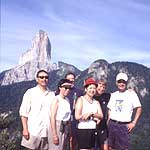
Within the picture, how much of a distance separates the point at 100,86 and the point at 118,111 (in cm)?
74

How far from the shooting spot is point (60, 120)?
25.3ft

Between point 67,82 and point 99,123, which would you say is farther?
point 99,123

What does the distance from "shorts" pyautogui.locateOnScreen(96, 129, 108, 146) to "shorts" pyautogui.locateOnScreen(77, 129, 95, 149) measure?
0.57 meters

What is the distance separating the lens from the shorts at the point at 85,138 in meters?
7.94

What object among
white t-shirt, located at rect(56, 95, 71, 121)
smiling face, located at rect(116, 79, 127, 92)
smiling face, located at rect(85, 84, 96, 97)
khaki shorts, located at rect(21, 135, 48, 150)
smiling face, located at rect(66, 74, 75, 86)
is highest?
smiling face, located at rect(66, 74, 75, 86)

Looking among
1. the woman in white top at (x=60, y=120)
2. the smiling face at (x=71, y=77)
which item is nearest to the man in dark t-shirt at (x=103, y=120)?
the smiling face at (x=71, y=77)

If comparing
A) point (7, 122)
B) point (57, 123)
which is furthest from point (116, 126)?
point (7, 122)

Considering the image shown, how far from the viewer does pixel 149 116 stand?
17088 centimetres

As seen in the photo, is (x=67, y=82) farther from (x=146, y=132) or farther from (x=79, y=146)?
(x=146, y=132)

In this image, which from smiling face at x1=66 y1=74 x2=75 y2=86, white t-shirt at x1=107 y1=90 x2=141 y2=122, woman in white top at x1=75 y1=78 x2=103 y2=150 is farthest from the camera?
smiling face at x1=66 y1=74 x2=75 y2=86

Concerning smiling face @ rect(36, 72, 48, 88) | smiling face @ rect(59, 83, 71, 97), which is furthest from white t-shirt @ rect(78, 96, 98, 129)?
smiling face @ rect(36, 72, 48, 88)

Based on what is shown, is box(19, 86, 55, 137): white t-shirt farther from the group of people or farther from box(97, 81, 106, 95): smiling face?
box(97, 81, 106, 95): smiling face

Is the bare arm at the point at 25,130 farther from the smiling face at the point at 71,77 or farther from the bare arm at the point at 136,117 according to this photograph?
the bare arm at the point at 136,117

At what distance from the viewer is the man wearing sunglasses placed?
745 cm
